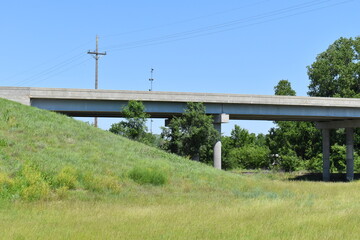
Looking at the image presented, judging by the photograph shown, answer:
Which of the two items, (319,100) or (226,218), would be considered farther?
(319,100)

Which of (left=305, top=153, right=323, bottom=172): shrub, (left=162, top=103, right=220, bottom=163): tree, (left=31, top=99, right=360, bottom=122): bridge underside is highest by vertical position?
(left=31, top=99, right=360, bottom=122): bridge underside

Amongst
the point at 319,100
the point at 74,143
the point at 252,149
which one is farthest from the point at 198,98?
the point at 252,149

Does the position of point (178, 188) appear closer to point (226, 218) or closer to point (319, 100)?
point (226, 218)

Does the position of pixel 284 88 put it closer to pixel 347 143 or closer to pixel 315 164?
pixel 315 164

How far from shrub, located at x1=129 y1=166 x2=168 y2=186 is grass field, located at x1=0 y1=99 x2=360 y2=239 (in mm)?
53

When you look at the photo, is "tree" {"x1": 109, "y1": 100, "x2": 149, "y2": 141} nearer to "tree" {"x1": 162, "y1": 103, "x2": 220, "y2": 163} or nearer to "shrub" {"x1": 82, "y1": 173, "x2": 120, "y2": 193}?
"tree" {"x1": 162, "y1": 103, "x2": 220, "y2": 163}

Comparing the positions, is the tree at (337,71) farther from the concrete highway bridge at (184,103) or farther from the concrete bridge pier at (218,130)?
the concrete bridge pier at (218,130)

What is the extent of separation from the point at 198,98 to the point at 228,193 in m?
23.4

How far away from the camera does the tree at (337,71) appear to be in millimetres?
75625

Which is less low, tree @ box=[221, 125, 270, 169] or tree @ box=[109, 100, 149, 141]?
tree @ box=[109, 100, 149, 141]

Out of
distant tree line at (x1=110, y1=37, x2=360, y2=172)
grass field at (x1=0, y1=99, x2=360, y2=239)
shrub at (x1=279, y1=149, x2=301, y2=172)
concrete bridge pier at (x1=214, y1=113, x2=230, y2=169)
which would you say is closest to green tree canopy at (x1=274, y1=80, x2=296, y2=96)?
distant tree line at (x1=110, y1=37, x2=360, y2=172)

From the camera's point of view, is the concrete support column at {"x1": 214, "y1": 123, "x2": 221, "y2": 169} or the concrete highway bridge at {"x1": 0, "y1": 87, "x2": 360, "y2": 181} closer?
the concrete highway bridge at {"x1": 0, "y1": 87, "x2": 360, "y2": 181}

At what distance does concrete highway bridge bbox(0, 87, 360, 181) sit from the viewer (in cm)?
4225

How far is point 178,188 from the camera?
24234 mm
